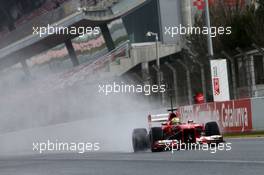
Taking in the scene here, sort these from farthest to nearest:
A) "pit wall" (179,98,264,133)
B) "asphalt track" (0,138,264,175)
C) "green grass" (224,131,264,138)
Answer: "pit wall" (179,98,264,133) → "green grass" (224,131,264,138) → "asphalt track" (0,138,264,175)

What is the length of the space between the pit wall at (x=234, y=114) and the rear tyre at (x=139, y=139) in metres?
9.64

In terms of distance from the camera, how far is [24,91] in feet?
122

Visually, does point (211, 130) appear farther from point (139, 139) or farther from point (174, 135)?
point (139, 139)

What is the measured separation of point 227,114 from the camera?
109 feet

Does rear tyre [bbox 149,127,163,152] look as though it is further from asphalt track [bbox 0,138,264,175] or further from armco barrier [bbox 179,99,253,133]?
armco barrier [bbox 179,99,253,133]

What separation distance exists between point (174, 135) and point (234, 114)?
11278 mm

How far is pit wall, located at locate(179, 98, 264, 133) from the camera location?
31406mm

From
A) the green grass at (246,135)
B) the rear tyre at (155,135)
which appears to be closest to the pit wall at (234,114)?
the green grass at (246,135)

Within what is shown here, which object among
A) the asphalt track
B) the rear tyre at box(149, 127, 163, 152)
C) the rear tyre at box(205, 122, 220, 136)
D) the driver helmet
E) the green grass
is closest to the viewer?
the asphalt track

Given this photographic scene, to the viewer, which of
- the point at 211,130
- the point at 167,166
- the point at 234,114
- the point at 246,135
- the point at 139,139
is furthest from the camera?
the point at 234,114

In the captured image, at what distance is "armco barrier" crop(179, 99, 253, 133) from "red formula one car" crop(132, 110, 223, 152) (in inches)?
375

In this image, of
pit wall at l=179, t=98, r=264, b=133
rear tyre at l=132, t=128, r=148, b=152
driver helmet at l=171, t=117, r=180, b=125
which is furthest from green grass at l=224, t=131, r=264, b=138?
driver helmet at l=171, t=117, r=180, b=125

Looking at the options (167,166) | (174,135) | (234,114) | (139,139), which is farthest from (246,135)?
(167,166)

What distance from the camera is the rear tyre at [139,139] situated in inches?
888
